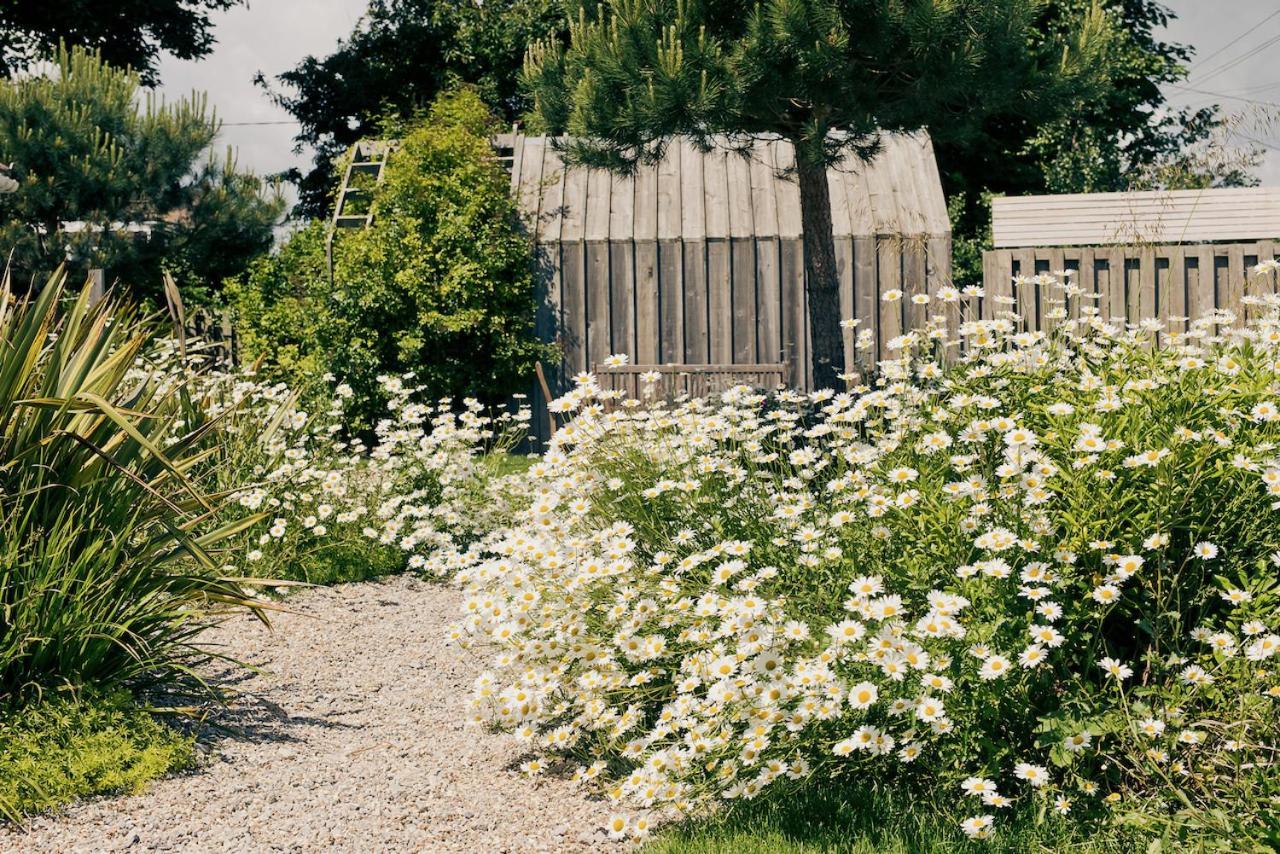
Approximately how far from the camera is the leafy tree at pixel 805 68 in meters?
7.13

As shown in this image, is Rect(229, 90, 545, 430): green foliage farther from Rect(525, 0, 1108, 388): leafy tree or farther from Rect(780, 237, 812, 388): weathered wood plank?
Rect(525, 0, 1108, 388): leafy tree

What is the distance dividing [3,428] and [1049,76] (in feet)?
20.9

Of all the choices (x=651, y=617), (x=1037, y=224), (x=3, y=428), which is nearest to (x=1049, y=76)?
(x=1037, y=224)

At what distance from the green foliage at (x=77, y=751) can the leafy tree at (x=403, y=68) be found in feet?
45.5

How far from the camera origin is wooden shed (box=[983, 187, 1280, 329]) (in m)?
8.41

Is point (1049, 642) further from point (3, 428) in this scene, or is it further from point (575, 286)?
point (575, 286)

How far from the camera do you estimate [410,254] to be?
1121 centimetres

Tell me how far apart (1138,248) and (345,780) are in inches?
248

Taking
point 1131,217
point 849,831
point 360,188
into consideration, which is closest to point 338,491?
point 849,831

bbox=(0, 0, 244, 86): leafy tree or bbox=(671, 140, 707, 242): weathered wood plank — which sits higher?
bbox=(0, 0, 244, 86): leafy tree

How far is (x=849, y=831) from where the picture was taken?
10.1 feet

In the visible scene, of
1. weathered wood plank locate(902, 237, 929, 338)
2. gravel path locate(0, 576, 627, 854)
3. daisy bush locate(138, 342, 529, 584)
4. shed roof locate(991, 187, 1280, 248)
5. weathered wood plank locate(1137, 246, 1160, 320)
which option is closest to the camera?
gravel path locate(0, 576, 627, 854)

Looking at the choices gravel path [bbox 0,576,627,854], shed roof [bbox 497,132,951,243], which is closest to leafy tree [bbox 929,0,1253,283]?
shed roof [bbox 497,132,951,243]

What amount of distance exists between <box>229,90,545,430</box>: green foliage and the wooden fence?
4660 millimetres
